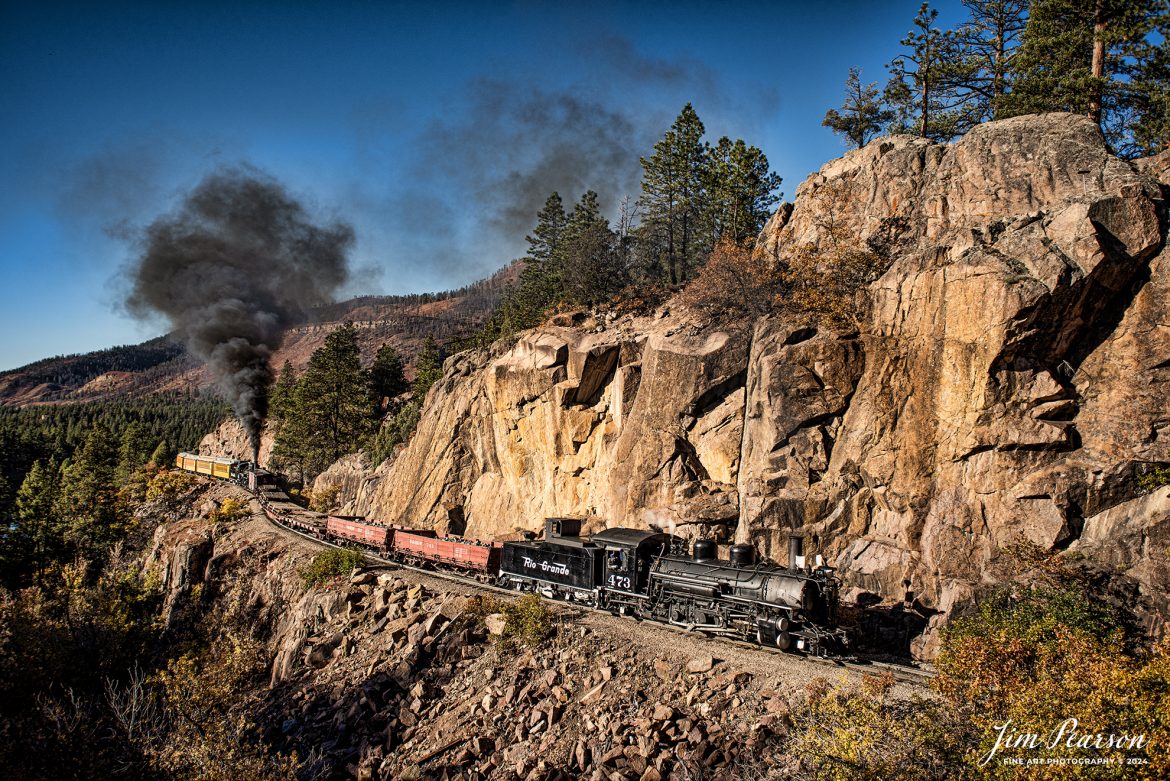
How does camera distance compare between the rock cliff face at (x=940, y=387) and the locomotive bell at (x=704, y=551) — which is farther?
the locomotive bell at (x=704, y=551)

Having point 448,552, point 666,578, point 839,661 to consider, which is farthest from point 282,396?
point 839,661

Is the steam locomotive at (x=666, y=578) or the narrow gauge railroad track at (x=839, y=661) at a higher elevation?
the steam locomotive at (x=666, y=578)

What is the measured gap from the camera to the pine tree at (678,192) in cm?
4197

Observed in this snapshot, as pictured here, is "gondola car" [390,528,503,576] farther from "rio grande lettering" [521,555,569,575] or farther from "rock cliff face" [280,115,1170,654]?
"rock cliff face" [280,115,1170,654]

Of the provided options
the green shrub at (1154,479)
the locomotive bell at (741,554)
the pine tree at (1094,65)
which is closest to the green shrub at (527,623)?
the locomotive bell at (741,554)

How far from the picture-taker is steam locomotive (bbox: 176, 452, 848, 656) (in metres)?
17.7

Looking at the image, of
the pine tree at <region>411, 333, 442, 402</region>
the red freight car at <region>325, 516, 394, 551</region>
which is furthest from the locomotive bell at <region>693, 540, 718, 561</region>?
the pine tree at <region>411, 333, 442, 402</region>

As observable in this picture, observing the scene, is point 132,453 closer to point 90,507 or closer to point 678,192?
point 90,507

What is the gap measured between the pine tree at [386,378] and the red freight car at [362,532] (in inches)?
1157

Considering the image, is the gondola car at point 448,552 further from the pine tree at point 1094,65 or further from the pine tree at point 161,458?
the pine tree at point 161,458

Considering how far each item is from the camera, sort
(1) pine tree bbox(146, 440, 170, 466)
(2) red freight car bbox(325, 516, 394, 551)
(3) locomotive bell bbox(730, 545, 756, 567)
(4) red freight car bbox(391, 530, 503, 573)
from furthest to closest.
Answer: (1) pine tree bbox(146, 440, 170, 466)
(2) red freight car bbox(325, 516, 394, 551)
(4) red freight car bbox(391, 530, 503, 573)
(3) locomotive bell bbox(730, 545, 756, 567)

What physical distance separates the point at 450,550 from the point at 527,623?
953 centimetres

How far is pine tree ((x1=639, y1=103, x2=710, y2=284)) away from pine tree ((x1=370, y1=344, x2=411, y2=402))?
34549 mm

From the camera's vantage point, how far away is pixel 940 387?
71.7 ft
